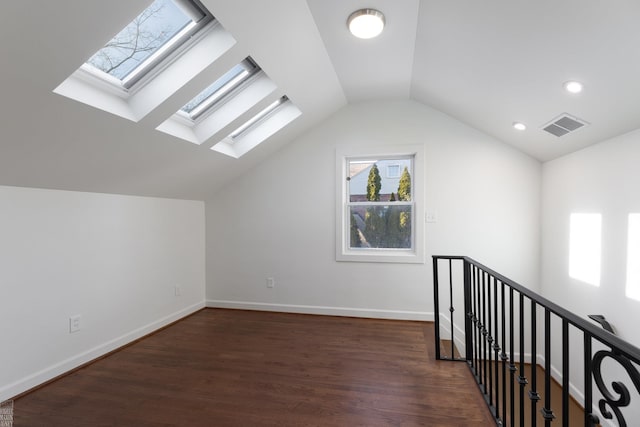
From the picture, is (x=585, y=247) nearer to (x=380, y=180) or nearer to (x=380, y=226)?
(x=380, y=226)

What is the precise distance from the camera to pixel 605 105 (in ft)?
6.89

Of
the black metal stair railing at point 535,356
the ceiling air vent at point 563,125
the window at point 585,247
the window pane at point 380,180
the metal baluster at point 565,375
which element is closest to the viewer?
the black metal stair railing at point 535,356

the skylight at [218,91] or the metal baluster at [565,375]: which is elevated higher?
the skylight at [218,91]

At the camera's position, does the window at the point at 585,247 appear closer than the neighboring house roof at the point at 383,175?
Yes

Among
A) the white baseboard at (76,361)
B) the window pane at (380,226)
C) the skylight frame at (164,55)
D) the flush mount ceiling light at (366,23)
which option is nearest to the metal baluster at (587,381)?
the flush mount ceiling light at (366,23)

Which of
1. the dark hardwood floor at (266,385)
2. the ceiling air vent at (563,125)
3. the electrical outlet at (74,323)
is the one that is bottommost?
the dark hardwood floor at (266,385)

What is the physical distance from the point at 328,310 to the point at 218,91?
2.71 m

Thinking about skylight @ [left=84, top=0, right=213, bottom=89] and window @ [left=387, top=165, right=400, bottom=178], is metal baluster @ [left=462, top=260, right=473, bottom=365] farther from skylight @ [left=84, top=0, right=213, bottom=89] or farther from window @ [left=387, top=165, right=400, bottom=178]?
skylight @ [left=84, top=0, right=213, bottom=89]

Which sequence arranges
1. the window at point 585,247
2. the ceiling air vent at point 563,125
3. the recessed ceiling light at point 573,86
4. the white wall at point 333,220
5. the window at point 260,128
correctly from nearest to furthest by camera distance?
1. the recessed ceiling light at point 573,86
2. the ceiling air vent at point 563,125
3. the window at point 585,247
4. the window at point 260,128
5. the white wall at point 333,220

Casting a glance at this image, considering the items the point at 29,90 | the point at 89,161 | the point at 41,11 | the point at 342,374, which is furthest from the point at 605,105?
the point at 89,161

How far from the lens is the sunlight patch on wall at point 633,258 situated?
2186 millimetres

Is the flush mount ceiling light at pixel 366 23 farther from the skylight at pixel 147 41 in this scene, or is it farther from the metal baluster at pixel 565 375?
the metal baluster at pixel 565 375

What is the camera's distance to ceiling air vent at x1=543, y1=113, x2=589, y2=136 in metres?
2.43

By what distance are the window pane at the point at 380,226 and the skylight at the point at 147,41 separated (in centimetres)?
258
